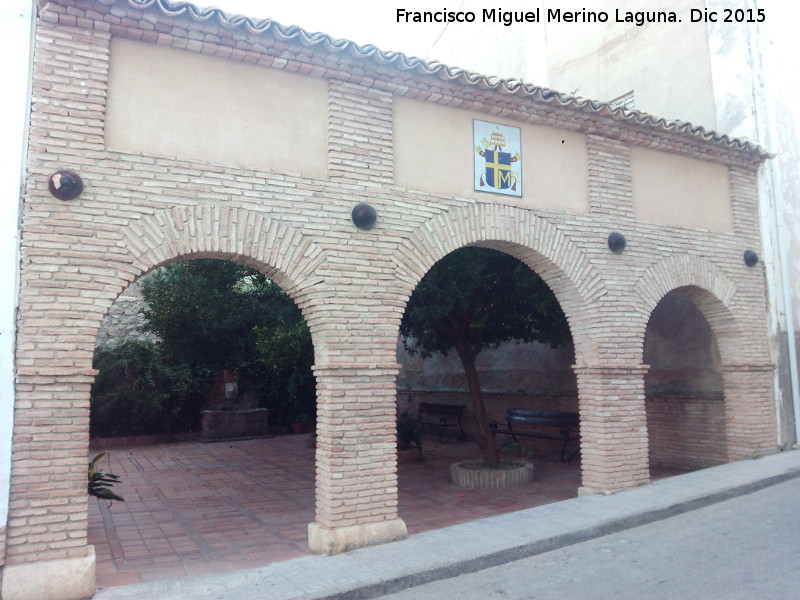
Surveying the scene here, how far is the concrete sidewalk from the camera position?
15.2 feet

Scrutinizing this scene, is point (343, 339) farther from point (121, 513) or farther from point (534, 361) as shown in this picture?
point (534, 361)

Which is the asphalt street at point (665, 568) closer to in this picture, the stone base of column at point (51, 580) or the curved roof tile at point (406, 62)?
the stone base of column at point (51, 580)

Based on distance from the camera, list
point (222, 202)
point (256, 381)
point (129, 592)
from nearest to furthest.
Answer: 1. point (129, 592)
2. point (222, 202)
3. point (256, 381)

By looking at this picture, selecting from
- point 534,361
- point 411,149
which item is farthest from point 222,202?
point 534,361

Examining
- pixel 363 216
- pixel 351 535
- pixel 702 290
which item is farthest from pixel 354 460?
pixel 702 290

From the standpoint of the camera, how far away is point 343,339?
5.74 metres

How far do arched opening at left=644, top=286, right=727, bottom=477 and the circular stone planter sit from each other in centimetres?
199

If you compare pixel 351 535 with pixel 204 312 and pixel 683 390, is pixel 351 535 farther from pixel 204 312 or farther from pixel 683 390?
pixel 204 312

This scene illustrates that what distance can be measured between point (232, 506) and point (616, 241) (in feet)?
17.9

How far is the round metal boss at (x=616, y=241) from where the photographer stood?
7541 millimetres

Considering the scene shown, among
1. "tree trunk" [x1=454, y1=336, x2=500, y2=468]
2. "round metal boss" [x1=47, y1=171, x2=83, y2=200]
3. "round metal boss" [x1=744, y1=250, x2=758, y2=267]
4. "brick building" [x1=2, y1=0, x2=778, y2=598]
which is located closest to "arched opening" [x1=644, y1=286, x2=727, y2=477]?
"round metal boss" [x1=744, y1=250, x2=758, y2=267]

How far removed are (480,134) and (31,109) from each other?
4159 mm

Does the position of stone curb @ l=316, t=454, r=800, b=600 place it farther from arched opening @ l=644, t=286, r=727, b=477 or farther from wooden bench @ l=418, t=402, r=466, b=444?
wooden bench @ l=418, t=402, r=466, b=444

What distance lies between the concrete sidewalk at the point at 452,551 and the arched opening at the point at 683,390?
1.54 m
